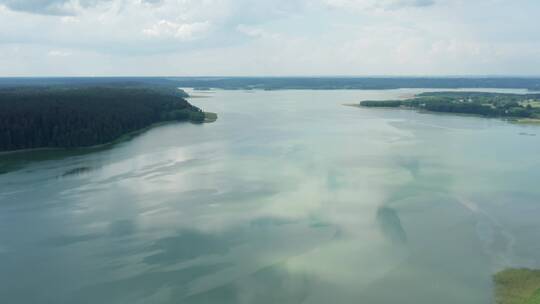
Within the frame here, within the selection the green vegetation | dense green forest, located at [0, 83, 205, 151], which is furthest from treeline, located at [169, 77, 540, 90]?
the green vegetation

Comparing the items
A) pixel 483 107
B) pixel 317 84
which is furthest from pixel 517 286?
pixel 317 84

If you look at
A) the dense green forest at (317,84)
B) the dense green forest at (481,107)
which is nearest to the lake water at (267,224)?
the dense green forest at (481,107)

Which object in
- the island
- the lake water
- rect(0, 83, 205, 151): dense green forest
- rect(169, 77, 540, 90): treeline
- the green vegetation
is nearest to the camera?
the green vegetation

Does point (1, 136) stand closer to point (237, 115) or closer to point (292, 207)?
point (292, 207)

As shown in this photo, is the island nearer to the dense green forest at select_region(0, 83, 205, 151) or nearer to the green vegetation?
the dense green forest at select_region(0, 83, 205, 151)

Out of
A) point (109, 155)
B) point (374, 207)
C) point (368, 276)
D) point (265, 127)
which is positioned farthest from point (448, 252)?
point (265, 127)

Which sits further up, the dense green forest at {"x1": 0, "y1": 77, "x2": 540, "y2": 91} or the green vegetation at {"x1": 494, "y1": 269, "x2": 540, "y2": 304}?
the dense green forest at {"x1": 0, "y1": 77, "x2": 540, "y2": 91}

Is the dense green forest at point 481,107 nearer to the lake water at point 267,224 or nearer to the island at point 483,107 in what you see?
the island at point 483,107
